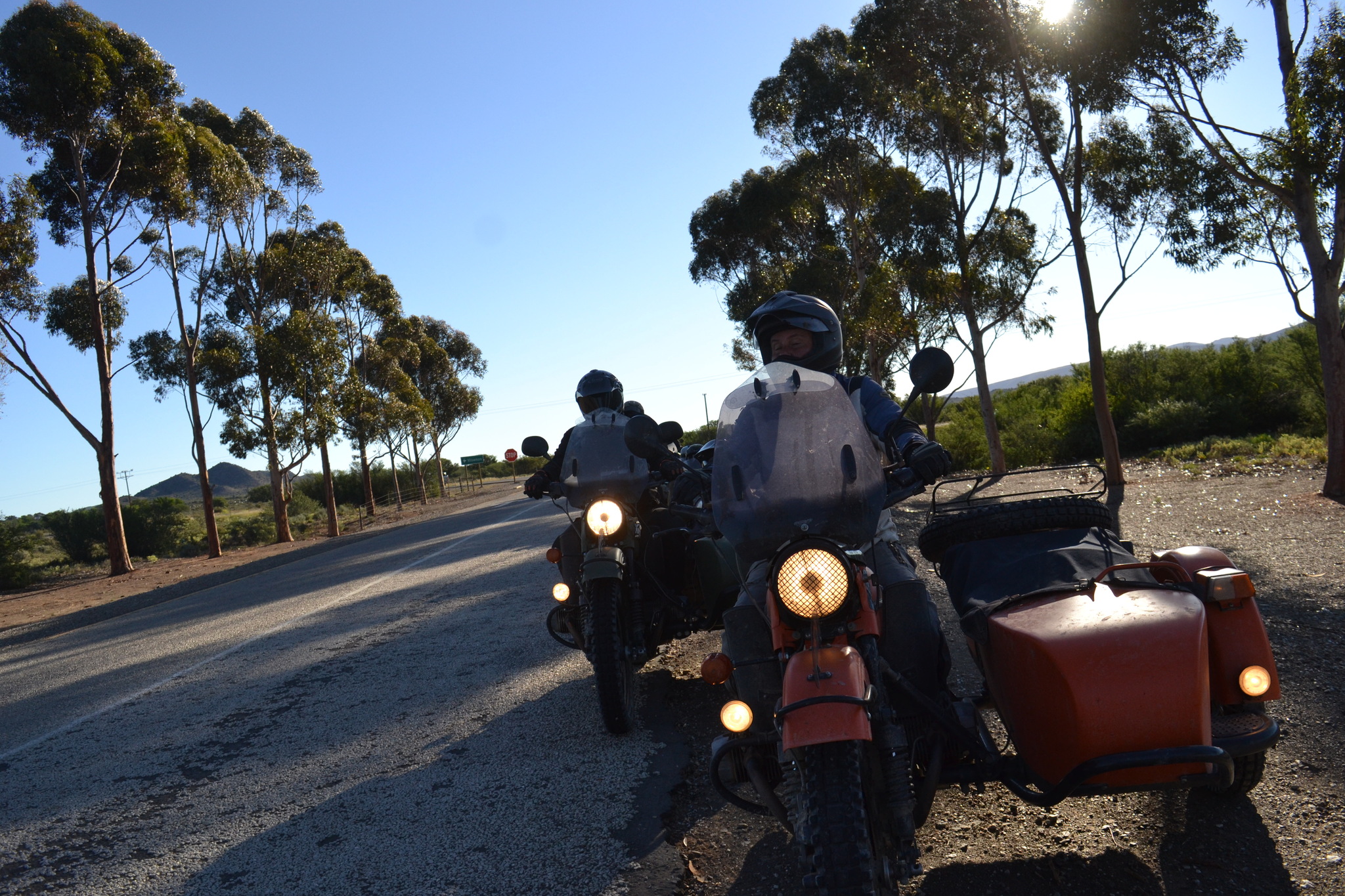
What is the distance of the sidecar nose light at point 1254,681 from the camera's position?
2.65 metres

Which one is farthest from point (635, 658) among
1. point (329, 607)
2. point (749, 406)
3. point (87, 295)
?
point (87, 295)

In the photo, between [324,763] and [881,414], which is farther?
[324,763]

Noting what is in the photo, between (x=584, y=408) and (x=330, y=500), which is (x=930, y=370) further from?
(x=330, y=500)

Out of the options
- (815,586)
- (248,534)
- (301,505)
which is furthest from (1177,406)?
(301,505)

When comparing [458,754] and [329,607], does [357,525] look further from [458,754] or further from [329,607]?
[458,754]

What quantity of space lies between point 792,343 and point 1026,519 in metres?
1.11

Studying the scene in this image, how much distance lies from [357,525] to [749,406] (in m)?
38.3

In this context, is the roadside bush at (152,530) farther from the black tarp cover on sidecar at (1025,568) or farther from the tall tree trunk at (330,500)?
the black tarp cover on sidecar at (1025,568)

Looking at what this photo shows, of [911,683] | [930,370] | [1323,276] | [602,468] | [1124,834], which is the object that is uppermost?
[1323,276]

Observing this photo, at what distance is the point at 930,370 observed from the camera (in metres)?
3.04

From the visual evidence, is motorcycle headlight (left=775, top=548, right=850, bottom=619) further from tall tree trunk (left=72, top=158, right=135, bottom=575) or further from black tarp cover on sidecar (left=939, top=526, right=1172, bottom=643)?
tall tree trunk (left=72, top=158, right=135, bottom=575)

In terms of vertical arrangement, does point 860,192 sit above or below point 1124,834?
above

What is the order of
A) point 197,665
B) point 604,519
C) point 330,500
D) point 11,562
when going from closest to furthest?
point 604,519 < point 197,665 < point 11,562 < point 330,500

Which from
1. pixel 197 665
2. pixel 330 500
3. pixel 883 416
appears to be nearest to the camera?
pixel 883 416
